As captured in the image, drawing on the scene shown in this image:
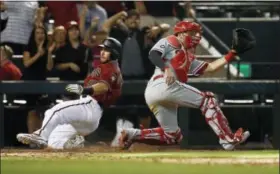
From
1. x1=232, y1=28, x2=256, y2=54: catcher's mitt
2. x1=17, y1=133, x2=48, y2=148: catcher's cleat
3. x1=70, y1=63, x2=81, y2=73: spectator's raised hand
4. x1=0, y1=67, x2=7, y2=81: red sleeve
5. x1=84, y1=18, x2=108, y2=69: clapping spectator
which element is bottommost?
x1=17, y1=133, x2=48, y2=148: catcher's cleat

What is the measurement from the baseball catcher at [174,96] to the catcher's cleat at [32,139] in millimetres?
969

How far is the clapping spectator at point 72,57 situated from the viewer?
1257cm

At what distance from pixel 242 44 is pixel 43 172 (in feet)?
14.4

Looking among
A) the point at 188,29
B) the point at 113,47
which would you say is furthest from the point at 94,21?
the point at 188,29

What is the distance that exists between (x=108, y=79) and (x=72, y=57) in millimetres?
1760

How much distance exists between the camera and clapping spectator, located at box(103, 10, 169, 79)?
41.8 feet

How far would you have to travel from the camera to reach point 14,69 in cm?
1260

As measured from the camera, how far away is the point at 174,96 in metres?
10.8

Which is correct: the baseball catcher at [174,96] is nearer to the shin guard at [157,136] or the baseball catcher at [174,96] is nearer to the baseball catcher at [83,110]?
the shin guard at [157,136]

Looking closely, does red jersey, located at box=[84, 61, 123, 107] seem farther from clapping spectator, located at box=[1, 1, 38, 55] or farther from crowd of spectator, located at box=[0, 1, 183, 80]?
clapping spectator, located at box=[1, 1, 38, 55]

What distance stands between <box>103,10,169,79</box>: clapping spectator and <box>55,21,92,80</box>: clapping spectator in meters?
0.51

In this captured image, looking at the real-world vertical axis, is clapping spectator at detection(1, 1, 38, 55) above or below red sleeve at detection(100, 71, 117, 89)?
above

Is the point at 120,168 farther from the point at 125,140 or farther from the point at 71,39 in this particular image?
the point at 71,39

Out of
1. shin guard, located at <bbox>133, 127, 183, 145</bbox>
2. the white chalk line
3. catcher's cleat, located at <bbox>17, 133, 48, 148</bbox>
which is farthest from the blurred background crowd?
the white chalk line
